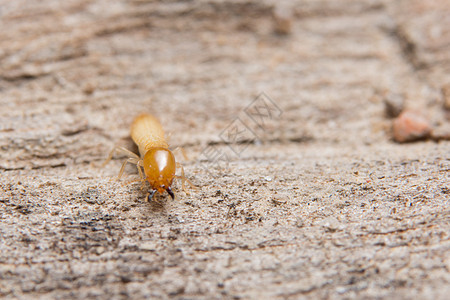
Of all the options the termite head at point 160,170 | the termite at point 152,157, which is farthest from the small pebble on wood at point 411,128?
the termite head at point 160,170

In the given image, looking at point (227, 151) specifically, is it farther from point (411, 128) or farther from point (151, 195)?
point (411, 128)

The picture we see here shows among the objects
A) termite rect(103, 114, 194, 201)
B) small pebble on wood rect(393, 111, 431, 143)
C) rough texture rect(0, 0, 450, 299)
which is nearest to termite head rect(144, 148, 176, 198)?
termite rect(103, 114, 194, 201)

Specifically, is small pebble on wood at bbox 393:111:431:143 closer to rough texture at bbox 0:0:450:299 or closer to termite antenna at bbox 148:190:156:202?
rough texture at bbox 0:0:450:299

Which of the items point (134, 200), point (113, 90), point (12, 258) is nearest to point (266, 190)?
point (134, 200)

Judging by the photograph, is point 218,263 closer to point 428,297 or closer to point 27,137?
point 428,297

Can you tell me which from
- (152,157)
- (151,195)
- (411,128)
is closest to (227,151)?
(152,157)
